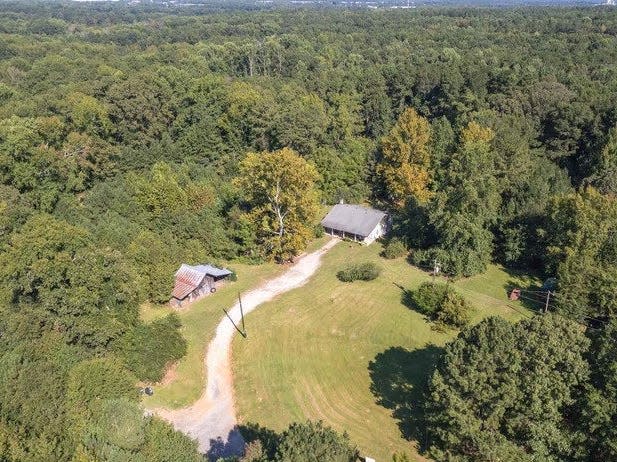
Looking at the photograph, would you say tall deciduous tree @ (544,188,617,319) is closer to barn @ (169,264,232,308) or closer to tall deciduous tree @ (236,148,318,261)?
tall deciduous tree @ (236,148,318,261)

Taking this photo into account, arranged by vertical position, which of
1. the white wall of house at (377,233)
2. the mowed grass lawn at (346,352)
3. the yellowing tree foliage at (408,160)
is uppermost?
the yellowing tree foliage at (408,160)

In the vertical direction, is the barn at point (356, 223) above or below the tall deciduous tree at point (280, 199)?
below

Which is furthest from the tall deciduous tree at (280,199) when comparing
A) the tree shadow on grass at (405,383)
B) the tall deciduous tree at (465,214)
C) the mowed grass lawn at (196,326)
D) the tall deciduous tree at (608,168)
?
the tall deciduous tree at (608,168)

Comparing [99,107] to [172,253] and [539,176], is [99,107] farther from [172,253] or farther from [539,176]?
[539,176]

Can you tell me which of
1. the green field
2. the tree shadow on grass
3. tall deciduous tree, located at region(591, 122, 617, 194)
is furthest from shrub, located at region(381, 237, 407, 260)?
tall deciduous tree, located at region(591, 122, 617, 194)

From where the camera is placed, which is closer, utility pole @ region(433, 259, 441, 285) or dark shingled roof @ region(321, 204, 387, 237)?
utility pole @ region(433, 259, 441, 285)

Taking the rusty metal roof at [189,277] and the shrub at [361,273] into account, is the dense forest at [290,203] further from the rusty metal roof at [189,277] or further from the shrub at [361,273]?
the shrub at [361,273]

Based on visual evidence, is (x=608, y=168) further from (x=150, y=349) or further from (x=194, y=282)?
(x=150, y=349)
